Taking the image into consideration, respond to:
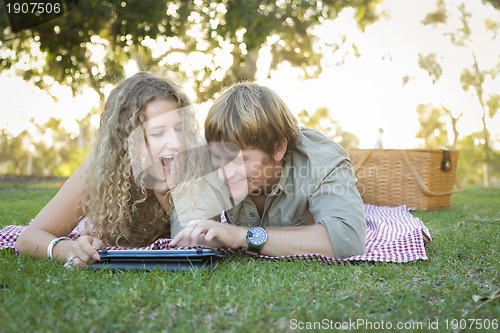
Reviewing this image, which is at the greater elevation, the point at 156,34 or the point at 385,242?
the point at 156,34

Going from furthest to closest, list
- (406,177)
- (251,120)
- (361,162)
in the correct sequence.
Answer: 1. (361,162)
2. (406,177)
3. (251,120)

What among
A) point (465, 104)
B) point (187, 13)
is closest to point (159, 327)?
point (187, 13)

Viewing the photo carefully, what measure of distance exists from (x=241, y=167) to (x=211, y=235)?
56 cm

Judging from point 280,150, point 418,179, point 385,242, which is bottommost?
point 385,242

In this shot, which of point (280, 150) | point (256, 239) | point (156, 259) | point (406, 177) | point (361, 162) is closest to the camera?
point (156, 259)

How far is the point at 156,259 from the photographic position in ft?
6.70

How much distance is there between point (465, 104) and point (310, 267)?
552 inches

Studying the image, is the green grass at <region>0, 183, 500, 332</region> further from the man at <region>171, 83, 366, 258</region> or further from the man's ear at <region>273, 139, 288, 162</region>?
the man's ear at <region>273, 139, 288, 162</region>

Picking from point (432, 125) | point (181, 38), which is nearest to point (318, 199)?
point (181, 38)

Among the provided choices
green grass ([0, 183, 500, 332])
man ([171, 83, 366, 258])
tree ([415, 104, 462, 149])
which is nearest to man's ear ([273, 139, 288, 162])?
man ([171, 83, 366, 258])

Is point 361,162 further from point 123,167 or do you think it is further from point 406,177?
point 123,167

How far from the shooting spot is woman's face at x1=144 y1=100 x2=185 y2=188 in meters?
2.56

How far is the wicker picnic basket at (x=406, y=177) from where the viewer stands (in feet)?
16.4

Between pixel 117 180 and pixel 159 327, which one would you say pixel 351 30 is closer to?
pixel 117 180
